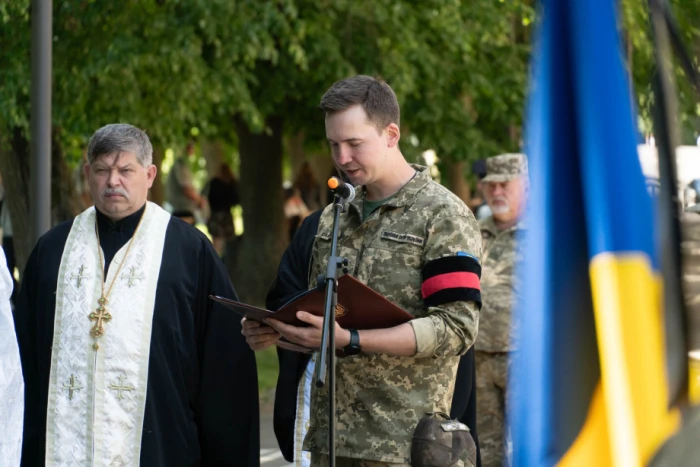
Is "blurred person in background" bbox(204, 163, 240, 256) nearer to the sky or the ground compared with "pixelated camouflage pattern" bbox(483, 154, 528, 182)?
nearer to the sky

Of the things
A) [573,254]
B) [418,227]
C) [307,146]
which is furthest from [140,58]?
[573,254]

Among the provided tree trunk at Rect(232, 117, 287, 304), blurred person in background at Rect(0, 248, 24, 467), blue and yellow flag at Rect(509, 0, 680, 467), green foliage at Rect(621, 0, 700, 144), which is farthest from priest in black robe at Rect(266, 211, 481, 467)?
tree trunk at Rect(232, 117, 287, 304)

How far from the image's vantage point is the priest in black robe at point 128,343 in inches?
191

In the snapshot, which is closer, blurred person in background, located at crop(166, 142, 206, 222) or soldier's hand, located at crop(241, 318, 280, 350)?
soldier's hand, located at crop(241, 318, 280, 350)

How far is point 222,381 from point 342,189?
1.58m

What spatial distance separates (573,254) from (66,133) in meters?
11.6

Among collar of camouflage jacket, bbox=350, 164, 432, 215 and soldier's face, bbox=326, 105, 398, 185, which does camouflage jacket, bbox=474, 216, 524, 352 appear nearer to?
collar of camouflage jacket, bbox=350, 164, 432, 215

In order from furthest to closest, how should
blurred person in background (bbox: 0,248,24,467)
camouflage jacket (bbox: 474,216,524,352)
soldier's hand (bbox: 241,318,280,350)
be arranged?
camouflage jacket (bbox: 474,216,524,352) < blurred person in background (bbox: 0,248,24,467) < soldier's hand (bbox: 241,318,280,350)

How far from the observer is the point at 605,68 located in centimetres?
186

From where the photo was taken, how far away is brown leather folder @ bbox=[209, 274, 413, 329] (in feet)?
11.4

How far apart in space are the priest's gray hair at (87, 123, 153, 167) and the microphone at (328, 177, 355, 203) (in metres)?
1.46

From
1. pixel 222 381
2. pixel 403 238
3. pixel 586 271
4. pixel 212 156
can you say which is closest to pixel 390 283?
pixel 403 238

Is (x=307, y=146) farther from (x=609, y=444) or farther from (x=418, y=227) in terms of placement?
(x=609, y=444)

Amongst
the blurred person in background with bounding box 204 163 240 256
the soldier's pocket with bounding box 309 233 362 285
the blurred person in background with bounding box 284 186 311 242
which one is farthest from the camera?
the blurred person in background with bounding box 284 186 311 242
